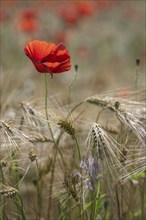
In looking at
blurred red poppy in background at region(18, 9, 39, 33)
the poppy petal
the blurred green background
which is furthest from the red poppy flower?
blurred red poppy in background at region(18, 9, 39, 33)

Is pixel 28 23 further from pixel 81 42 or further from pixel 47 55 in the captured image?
pixel 47 55

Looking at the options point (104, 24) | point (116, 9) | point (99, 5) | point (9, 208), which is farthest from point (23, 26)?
point (116, 9)

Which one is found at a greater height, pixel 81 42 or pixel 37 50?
pixel 81 42

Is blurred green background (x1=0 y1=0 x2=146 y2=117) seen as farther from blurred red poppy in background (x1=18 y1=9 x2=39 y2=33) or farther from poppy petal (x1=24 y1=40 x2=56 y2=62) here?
poppy petal (x1=24 y1=40 x2=56 y2=62)

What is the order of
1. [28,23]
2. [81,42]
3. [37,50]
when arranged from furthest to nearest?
1. [81,42]
2. [28,23]
3. [37,50]

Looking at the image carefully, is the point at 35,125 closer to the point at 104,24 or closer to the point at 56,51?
the point at 56,51

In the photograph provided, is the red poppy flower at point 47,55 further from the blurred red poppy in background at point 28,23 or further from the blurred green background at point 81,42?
the blurred red poppy in background at point 28,23

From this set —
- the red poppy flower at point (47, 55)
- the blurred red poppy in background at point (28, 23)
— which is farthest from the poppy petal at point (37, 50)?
the blurred red poppy in background at point (28, 23)

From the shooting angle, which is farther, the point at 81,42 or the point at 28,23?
the point at 81,42

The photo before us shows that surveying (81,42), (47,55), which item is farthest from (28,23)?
(47,55)
